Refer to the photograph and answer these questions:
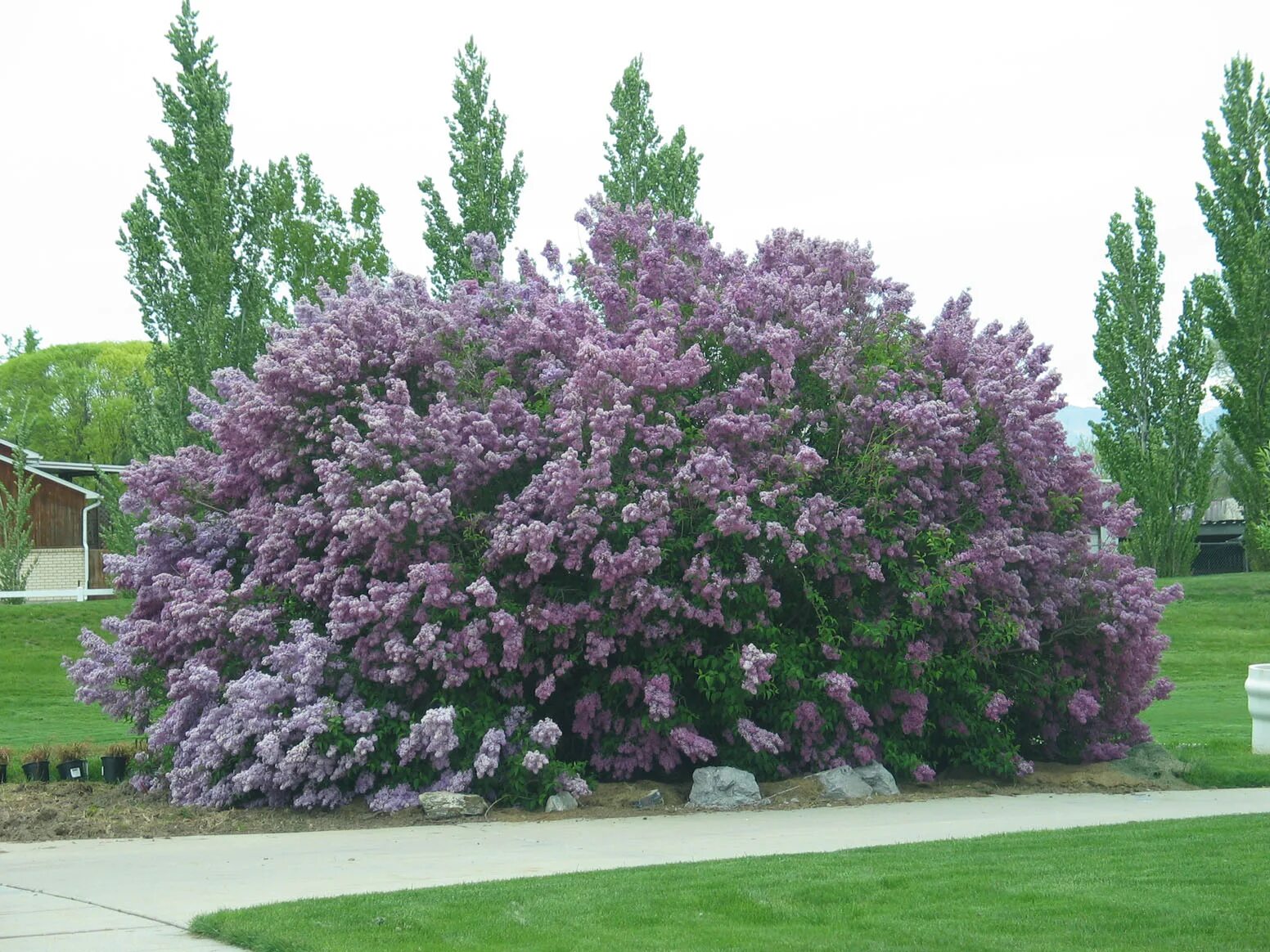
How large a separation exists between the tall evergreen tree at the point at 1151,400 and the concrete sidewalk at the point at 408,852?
1056 inches

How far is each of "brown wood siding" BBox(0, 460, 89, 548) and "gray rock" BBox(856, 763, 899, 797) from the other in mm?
32046

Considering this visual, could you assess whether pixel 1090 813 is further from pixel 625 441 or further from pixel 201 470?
pixel 201 470

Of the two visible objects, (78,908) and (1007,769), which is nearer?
(78,908)

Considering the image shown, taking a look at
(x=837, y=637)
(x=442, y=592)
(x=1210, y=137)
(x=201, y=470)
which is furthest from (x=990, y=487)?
(x=1210, y=137)

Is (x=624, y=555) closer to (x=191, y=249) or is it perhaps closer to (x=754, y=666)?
(x=754, y=666)

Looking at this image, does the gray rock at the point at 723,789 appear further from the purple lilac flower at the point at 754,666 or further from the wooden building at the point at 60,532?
the wooden building at the point at 60,532

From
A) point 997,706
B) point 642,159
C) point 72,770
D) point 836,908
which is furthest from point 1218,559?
point 836,908

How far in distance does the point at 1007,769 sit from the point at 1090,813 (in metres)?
1.98

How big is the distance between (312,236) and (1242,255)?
2271 centimetres

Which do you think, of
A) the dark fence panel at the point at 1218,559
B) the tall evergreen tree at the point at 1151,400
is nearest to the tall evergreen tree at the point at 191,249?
the tall evergreen tree at the point at 1151,400

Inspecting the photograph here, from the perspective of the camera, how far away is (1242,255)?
36.5 meters

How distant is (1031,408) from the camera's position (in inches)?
574

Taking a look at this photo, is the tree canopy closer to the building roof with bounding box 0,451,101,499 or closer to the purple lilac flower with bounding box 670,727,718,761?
the building roof with bounding box 0,451,101,499

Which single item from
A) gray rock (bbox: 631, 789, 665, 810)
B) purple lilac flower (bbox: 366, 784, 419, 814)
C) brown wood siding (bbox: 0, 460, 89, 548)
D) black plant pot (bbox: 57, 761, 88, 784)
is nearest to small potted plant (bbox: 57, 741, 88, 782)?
black plant pot (bbox: 57, 761, 88, 784)
